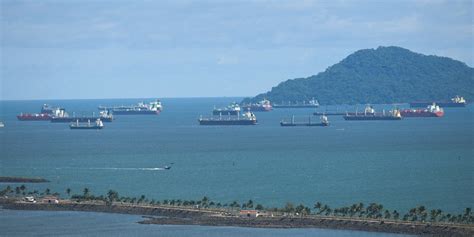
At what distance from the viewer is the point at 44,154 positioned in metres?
98.1

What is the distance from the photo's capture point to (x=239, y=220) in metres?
52.4

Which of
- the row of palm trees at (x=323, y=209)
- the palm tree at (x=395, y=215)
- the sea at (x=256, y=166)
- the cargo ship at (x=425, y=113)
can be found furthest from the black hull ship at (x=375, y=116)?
the palm tree at (x=395, y=215)

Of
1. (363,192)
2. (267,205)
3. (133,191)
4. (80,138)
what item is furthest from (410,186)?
(80,138)

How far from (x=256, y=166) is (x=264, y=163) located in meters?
2.66

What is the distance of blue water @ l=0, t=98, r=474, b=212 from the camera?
6569 centimetres

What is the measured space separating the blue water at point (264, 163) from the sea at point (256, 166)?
0.07 metres

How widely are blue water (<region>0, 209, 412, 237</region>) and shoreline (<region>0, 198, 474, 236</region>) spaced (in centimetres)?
82

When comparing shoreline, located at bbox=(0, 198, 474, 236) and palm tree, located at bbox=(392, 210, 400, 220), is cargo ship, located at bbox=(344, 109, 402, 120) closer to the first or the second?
shoreline, located at bbox=(0, 198, 474, 236)

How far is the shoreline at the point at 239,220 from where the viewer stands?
48844mm

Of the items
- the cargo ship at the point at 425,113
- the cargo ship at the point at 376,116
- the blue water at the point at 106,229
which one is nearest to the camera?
the blue water at the point at 106,229

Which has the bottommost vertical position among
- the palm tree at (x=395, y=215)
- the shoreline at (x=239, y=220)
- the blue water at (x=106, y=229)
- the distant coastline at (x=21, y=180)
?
the blue water at (x=106, y=229)

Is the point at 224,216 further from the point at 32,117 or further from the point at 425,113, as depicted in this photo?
the point at 32,117

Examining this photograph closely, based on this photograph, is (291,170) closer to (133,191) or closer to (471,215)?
(133,191)

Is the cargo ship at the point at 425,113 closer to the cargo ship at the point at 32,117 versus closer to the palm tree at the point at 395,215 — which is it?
the cargo ship at the point at 32,117
